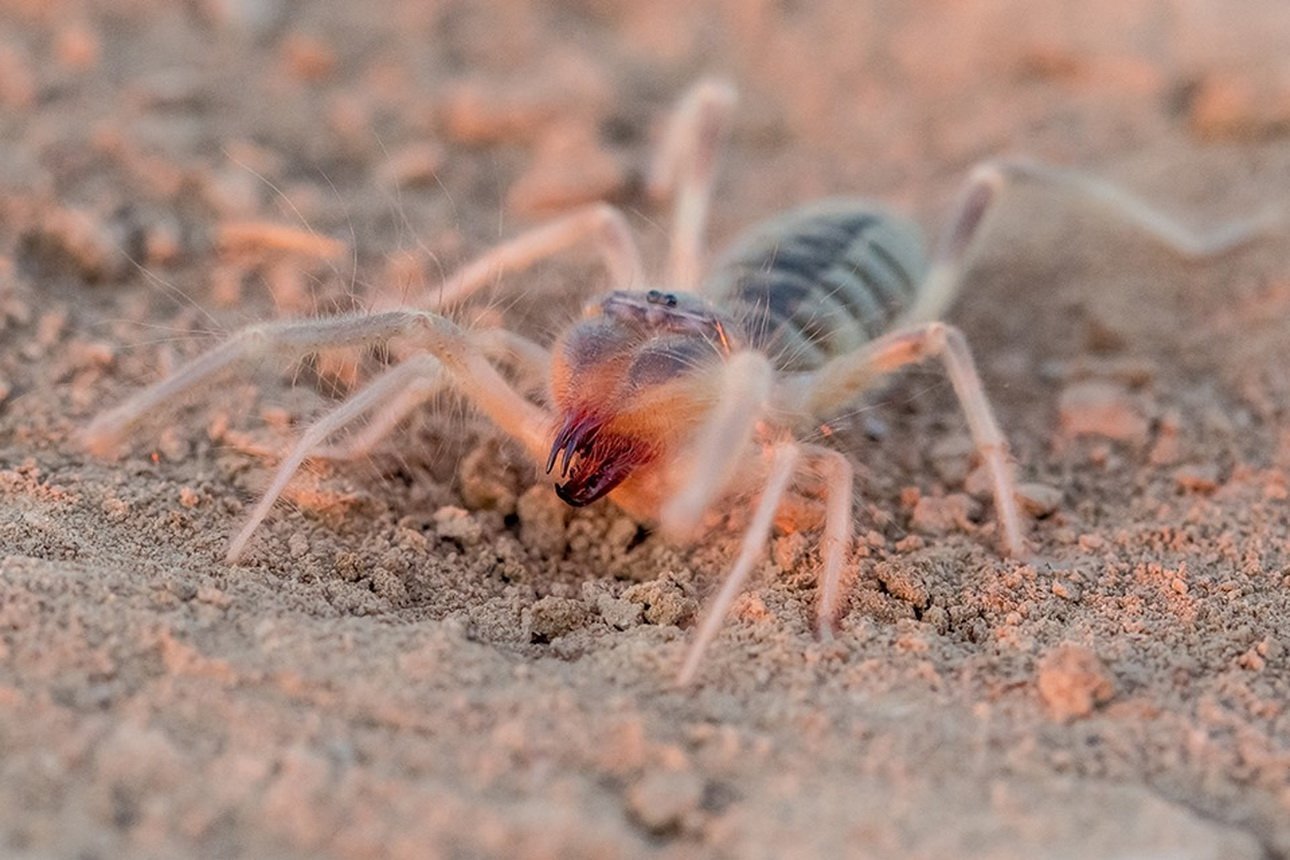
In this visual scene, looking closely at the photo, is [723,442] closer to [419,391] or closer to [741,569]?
[741,569]

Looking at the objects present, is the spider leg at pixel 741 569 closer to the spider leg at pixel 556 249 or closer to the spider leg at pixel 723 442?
the spider leg at pixel 723 442

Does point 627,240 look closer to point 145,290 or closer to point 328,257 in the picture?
point 328,257

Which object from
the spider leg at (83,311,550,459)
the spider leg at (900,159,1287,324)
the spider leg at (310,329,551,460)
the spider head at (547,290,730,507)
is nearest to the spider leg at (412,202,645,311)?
the spider leg at (310,329,551,460)

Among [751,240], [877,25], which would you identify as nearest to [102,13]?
[751,240]

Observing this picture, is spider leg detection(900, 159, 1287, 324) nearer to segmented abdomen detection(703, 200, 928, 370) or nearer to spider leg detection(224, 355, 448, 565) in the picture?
segmented abdomen detection(703, 200, 928, 370)

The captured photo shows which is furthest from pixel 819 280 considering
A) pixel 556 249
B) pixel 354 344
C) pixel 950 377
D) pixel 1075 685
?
pixel 1075 685
